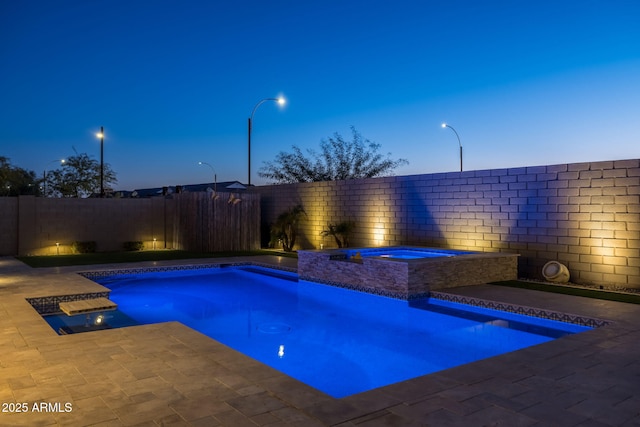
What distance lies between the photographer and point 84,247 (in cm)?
1656

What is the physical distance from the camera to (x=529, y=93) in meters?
15.8

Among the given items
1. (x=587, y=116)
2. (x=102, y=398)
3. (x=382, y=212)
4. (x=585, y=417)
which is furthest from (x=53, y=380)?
(x=587, y=116)

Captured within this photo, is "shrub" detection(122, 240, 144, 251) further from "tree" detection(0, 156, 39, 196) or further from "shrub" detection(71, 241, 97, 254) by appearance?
"tree" detection(0, 156, 39, 196)

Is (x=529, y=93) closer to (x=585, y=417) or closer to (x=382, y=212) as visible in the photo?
(x=382, y=212)

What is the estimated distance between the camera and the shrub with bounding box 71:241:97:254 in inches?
646

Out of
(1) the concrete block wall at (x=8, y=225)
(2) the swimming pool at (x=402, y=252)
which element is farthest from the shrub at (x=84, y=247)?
(2) the swimming pool at (x=402, y=252)

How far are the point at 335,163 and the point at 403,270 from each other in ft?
79.1

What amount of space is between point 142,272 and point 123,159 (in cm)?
2674

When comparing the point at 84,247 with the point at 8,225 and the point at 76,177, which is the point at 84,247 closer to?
the point at 8,225

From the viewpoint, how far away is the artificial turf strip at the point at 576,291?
8227 mm

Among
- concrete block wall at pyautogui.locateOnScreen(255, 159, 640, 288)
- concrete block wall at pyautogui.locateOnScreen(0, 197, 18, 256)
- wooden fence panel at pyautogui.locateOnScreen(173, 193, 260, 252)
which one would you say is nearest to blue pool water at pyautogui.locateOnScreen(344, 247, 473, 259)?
concrete block wall at pyautogui.locateOnScreen(255, 159, 640, 288)

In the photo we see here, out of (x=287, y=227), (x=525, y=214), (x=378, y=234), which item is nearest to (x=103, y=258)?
(x=287, y=227)

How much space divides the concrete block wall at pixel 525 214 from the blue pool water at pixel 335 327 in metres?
3.58

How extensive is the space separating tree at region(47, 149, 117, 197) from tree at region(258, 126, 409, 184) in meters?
13.8
